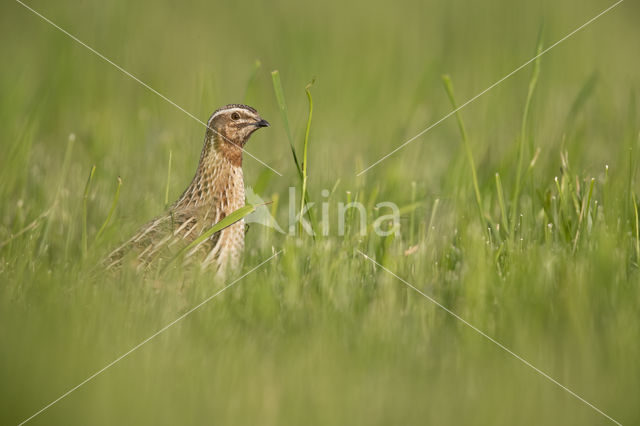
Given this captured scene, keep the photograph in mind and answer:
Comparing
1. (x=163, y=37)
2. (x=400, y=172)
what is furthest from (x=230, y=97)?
(x=400, y=172)

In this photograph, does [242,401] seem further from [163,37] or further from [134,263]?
[163,37]

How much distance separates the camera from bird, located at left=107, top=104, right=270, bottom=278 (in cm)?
479

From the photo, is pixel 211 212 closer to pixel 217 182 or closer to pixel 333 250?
pixel 217 182

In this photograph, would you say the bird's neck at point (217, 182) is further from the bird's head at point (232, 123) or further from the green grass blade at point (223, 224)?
the green grass blade at point (223, 224)

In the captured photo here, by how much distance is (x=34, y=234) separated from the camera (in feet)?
17.1

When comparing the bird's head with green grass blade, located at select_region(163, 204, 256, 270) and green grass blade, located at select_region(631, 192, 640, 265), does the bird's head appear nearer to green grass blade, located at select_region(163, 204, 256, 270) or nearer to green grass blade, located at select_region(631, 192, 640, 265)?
green grass blade, located at select_region(163, 204, 256, 270)

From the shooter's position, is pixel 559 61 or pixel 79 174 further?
pixel 559 61

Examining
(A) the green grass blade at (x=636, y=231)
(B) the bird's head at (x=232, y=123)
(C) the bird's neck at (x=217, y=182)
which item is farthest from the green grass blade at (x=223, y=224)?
(A) the green grass blade at (x=636, y=231)

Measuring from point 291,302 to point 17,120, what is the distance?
4.50 meters

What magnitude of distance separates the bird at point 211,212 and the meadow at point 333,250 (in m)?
0.19

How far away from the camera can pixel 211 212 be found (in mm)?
5098

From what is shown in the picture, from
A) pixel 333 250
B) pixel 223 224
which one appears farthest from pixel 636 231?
pixel 223 224

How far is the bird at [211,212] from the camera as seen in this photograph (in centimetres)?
479

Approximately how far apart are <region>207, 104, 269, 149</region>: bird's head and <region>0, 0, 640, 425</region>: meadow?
15.3 inches
